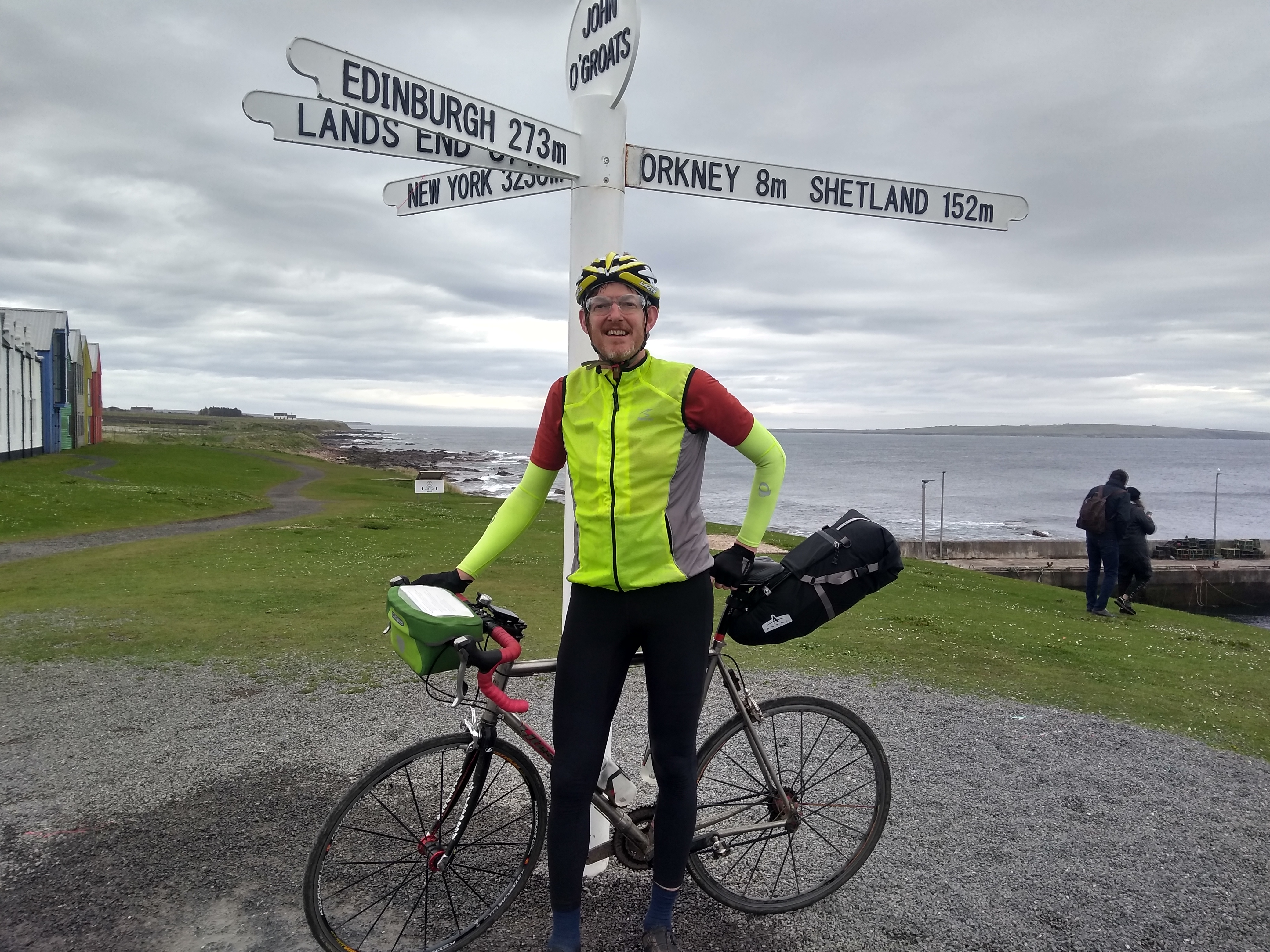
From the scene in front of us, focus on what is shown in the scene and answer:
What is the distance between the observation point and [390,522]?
18484mm

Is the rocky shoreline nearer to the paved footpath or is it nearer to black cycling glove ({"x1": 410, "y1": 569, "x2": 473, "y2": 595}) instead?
the paved footpath

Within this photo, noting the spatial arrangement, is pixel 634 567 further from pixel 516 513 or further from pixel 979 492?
pixel 979 492

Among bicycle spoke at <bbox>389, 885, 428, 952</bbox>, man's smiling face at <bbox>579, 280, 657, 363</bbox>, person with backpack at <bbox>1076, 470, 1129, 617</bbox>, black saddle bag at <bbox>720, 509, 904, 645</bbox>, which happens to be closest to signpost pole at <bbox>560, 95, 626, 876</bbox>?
man's smiling face at <bbox>579, 280, 657, 363</bbox>

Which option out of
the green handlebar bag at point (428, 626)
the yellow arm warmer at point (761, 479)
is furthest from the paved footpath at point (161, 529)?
the yellow arm warmer at point (761, 479)

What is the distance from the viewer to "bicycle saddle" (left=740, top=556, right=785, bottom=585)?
2904 mm

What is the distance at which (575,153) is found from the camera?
129 inches

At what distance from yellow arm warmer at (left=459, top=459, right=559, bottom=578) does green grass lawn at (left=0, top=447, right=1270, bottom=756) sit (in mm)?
3913

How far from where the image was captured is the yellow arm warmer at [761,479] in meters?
2.77

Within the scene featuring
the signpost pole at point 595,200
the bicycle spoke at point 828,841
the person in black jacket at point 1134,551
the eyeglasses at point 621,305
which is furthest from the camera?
the person in black jacket at point 1134,551

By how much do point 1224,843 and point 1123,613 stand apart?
872 centimetres

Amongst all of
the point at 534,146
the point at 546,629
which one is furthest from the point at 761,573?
the point at 546,629

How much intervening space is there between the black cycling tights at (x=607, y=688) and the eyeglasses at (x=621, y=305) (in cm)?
95

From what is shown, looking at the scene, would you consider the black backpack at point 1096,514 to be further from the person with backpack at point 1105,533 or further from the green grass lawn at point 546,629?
the green grass lawn at point 546,629

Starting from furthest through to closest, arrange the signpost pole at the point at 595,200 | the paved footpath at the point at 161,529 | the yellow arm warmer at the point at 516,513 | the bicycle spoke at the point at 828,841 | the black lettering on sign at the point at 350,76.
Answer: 1. the paved footpath at the point at 161,529
2. the bicycle spoke at the point at 828,841
3. the signpost pole at the point at 595,200
4. the yellow arm warmer at the point at 516,513
5. the black lettering on sign at the point at 350,76
